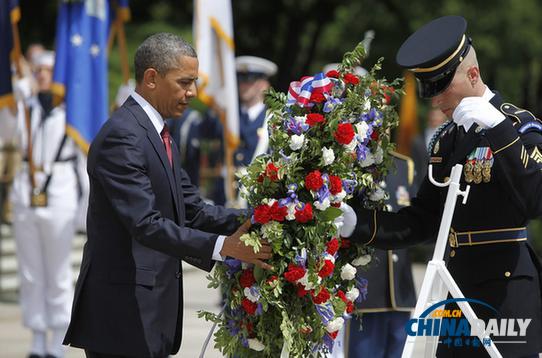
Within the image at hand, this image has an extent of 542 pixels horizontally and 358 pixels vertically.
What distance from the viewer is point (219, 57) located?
1012 cm

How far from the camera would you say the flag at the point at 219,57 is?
9.80m

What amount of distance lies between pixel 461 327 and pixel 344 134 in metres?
0.90

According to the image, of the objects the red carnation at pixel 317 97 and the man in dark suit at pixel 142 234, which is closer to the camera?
the man in dark suit at pixel 142 234

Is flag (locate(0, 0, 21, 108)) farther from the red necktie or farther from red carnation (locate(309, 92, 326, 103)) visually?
red carnation (locate(309, 92, 326, 103))

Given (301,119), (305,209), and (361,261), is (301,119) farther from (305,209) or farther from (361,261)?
(361,261)

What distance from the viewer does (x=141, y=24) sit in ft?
68.6

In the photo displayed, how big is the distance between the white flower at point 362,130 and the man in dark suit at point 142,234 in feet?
1.95

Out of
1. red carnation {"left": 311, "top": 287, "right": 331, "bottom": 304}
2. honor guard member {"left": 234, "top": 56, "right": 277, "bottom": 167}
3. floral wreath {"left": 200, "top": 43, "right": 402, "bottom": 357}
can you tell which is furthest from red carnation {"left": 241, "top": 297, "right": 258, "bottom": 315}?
honor guard member {"left": 234, "top": 56, "right": 277, "bottom": 167}

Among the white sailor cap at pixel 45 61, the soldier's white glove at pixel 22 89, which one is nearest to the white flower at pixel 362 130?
the soldier's white glove at pixel 22 89

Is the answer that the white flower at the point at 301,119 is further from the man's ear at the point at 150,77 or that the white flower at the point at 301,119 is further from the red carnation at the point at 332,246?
the man's ear at the point at 150,77

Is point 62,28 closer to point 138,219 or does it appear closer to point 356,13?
point 138,219

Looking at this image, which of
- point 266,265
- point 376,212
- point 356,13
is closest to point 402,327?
point 376,212

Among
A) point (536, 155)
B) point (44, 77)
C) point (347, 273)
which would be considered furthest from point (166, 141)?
point (44, 77)

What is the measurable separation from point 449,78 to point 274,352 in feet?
4.36
